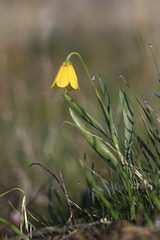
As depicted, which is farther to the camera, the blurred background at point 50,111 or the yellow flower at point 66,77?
the blurred background at point 50,111

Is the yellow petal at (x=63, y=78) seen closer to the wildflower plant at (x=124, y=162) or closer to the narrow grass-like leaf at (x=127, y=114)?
the wildflower plant at (x=124, y=162)

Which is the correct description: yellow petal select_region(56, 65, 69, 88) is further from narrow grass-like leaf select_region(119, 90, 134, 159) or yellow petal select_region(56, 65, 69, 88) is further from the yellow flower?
narrow grass-like leaf select_region(119, 90, 134, 159)

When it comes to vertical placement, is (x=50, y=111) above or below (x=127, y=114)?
below

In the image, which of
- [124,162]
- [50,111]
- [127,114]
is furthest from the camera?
[50,111]

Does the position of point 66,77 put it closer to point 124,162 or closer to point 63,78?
point 63,78

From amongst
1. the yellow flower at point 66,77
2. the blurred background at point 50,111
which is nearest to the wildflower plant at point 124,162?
the yellow flower at point 66,77

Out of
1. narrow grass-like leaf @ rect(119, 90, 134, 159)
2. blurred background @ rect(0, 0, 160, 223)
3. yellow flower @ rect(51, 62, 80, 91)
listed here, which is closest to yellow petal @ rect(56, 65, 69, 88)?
yellow flower @ rect(51, 62, 80, 91)

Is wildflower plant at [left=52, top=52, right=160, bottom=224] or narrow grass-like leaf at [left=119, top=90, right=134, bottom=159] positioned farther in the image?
narrow grass-like leaf at [left=119, top=90, right=134, bottom=159]

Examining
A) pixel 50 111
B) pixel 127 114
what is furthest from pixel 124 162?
pixel 50 111

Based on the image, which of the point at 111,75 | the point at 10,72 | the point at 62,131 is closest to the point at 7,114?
the point at 62,131

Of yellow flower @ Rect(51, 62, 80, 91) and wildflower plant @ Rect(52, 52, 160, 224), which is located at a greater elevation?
yellow flower @ Rect(51, 62, 80, 91)

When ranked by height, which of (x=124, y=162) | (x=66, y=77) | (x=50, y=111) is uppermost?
(x=66, y=77)
